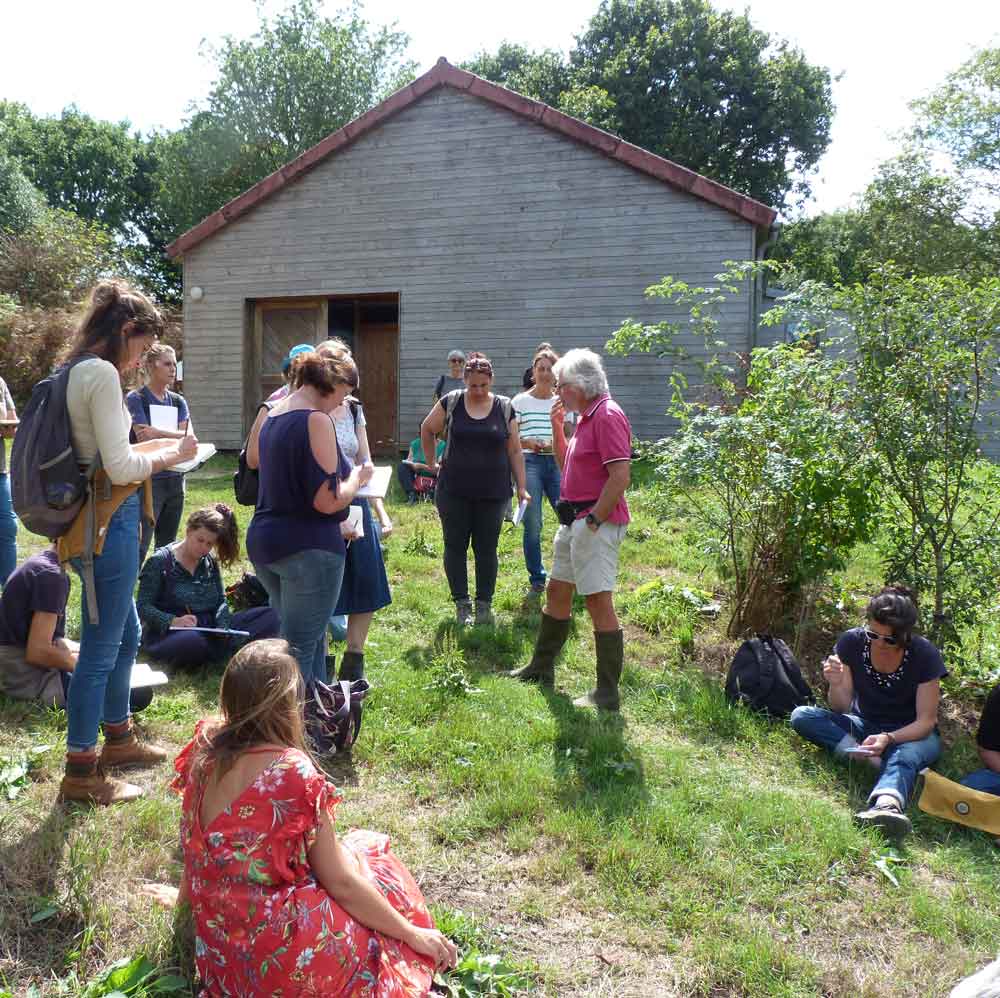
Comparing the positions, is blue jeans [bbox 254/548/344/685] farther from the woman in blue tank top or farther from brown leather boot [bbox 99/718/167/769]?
brown leather boot [bbox 99/718/167/769]

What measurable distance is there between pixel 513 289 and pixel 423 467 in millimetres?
4598

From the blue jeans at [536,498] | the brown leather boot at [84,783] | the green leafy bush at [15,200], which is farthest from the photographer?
the green leafy bush at [15,200]

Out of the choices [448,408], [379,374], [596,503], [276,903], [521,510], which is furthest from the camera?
[379,374]

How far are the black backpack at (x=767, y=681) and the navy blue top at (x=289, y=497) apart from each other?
252 centimetres

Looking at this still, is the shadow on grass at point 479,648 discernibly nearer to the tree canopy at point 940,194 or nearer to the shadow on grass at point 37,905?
the shadow on grass at point 37,905

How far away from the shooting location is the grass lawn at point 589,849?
259 cm

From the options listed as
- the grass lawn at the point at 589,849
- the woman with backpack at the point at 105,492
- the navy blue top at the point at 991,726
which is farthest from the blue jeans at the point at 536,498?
the woman with backpack at the point at 105,492

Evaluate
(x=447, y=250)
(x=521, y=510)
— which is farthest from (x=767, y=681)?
(x=447, y=250)

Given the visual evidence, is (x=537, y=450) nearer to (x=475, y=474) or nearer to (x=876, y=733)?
(x=475, y=474)

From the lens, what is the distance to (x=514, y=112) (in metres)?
13.0

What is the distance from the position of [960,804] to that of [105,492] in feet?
12.2

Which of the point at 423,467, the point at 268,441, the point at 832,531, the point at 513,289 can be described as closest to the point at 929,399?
the point at 832,531

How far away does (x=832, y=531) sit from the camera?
5.39m

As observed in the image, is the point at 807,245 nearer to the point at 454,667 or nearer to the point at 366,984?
the point at 454,667
